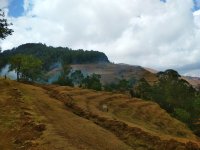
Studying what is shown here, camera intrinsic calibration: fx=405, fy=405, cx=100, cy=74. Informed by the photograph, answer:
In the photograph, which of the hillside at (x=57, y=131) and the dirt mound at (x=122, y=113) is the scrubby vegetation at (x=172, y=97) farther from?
the hillside at (x=57, y=131)

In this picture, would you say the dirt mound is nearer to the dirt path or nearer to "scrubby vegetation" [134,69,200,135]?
the dirt path

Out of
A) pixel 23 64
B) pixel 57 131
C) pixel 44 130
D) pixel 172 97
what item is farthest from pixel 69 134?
pixel 172 97

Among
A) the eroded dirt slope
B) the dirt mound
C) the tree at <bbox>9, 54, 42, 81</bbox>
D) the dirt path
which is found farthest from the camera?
the tree at <bbox>9, 54, 42, 81</bbox>

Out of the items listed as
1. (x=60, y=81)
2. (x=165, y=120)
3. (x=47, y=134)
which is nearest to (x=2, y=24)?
(x=165, y=120)

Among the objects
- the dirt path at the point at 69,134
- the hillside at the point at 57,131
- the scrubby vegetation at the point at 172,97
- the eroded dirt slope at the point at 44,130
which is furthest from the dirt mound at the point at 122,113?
the scrubby vegetation at the point at 172,97

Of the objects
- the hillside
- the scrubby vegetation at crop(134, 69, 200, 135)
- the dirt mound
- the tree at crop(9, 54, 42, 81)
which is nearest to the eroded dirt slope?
the hillside

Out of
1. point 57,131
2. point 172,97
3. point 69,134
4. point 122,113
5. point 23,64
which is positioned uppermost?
point 23,64

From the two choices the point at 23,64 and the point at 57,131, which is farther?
the point at 23,64

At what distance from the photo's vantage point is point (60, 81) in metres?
152

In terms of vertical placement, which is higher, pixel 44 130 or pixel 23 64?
pixel 23 64

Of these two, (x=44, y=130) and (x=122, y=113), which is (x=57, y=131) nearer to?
(x=44, y=130)

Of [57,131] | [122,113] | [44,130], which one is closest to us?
[57,131]

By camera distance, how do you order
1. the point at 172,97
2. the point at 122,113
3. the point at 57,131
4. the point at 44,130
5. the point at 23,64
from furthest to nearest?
the point at 172,97, the point at 23,64, the point at 122,113, the point at 44,130, the point at 57,131

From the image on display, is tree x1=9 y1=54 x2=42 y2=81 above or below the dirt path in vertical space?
above
